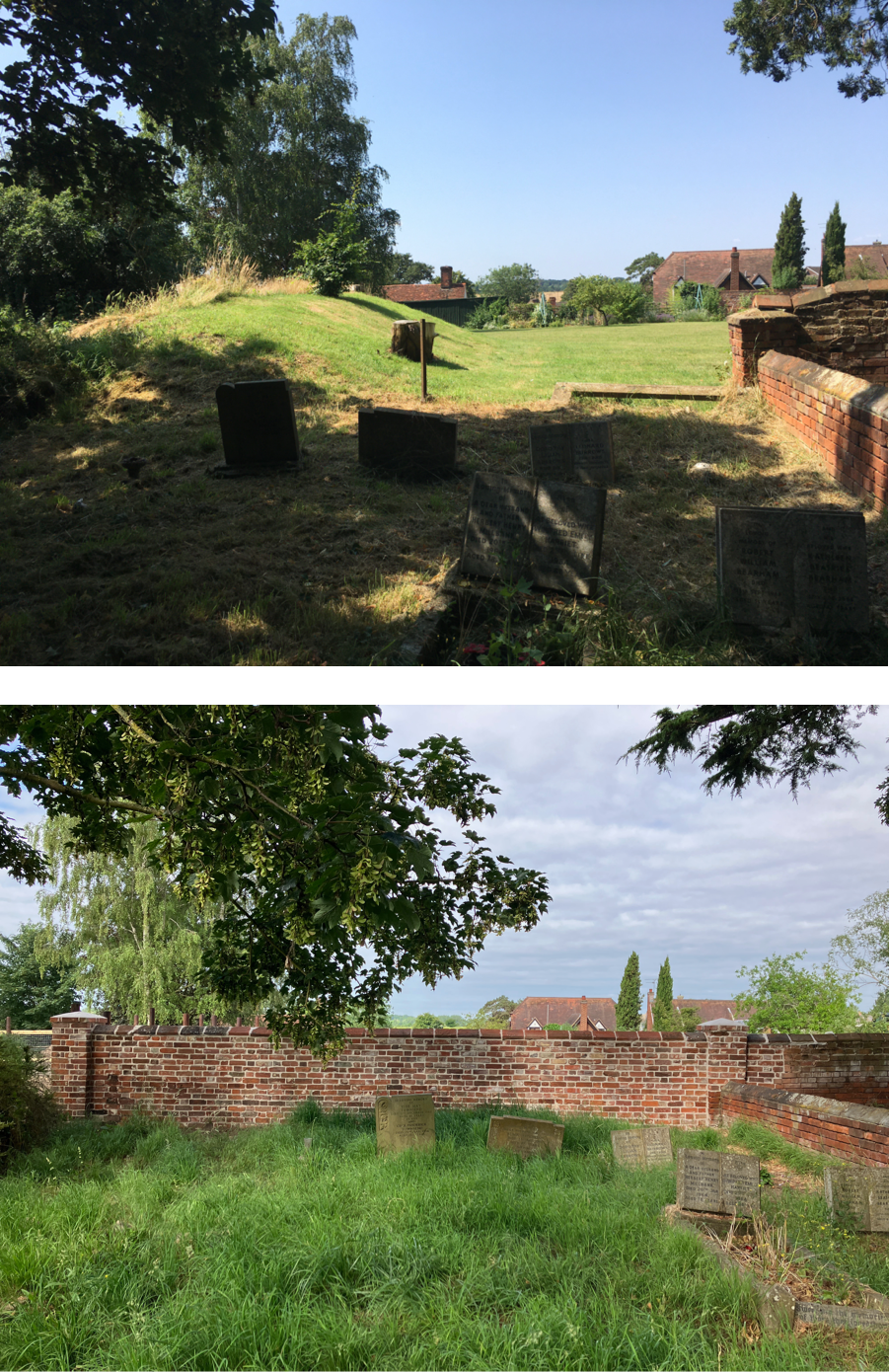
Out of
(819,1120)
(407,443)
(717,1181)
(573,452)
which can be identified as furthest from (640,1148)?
(407,443)

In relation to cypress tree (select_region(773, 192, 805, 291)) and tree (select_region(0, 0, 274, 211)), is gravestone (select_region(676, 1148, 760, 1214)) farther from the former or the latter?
tree (select_region(0, 0, 274, 211))

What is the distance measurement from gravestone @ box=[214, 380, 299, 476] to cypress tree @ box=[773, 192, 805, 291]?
92cm

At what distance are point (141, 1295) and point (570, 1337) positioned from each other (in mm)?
2415

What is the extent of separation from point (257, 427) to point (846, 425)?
1.09 metres

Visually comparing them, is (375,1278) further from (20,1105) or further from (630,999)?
(630,999)

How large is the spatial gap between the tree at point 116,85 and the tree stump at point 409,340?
0.47 m

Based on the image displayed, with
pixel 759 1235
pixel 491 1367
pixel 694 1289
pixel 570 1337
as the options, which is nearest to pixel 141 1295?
pixel 491 1367

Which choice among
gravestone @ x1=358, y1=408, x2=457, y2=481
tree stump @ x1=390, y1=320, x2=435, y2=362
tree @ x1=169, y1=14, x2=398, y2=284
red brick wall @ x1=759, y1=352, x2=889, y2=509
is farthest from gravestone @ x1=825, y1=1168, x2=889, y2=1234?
tree @ x1=169, y1=14, x2=398, y2=284

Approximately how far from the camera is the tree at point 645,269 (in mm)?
1635

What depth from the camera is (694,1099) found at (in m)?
10.8

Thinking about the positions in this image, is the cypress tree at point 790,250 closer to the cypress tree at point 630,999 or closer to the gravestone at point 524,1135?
the gravestone at point 524,1135

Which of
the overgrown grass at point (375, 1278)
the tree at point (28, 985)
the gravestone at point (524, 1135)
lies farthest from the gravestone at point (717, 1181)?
the tree at point (28, 985)

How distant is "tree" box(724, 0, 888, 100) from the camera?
1515mm

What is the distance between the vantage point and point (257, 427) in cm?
178
